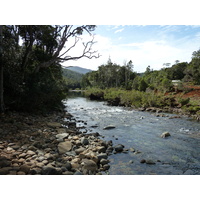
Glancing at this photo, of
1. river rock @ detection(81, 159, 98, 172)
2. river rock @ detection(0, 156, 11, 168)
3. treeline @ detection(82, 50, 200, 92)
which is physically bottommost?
river rock @ detection(81, 159, 98, 172)

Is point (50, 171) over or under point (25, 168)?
under

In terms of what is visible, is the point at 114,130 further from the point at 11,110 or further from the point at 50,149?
the point at 11,110

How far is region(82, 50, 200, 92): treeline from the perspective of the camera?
22859 millimetres

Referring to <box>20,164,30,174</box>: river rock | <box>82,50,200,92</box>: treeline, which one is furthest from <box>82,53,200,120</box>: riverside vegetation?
<box>20,164,30,174</box>: river rock

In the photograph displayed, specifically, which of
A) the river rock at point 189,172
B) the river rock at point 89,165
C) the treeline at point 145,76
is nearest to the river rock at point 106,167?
the river rock at point 89,165

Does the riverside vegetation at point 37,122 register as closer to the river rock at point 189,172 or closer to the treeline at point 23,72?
the treeline at point 23,72

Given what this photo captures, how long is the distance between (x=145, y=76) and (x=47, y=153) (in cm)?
4013

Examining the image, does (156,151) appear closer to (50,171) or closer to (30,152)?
(50,171)

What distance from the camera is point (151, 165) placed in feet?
A: 13.5

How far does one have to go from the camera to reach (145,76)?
136ft

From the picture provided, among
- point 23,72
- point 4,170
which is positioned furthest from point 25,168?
point 23,72

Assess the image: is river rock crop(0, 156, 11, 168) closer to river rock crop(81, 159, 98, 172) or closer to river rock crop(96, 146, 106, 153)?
river rock crop(81, 159, 98, 172)

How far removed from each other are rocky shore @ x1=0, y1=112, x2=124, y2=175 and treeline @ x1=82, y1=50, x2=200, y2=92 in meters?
17.2

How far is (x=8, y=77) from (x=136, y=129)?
6.15 m
